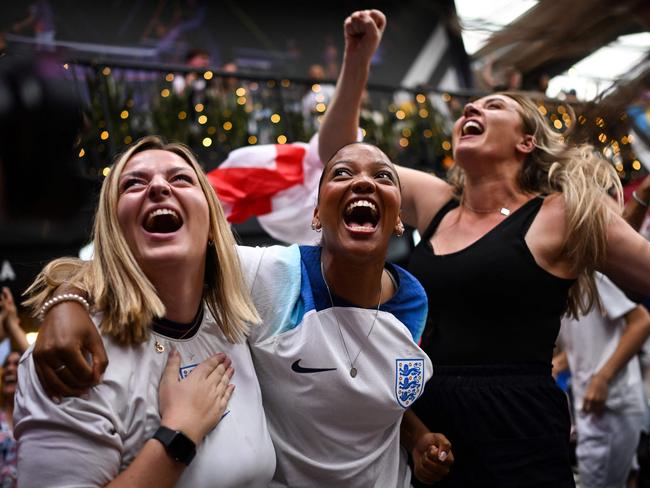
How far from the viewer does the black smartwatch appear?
163cm

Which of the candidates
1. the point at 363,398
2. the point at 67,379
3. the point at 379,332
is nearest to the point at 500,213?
the point at 379,332

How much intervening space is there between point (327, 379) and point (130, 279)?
0.57 metres

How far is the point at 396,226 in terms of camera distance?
2186 mm

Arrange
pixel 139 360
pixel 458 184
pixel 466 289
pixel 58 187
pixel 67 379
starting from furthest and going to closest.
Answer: pixel 458 184 → pixel 466 289 → pixel 139 360 → pixel 67 379 → pixel 58 187

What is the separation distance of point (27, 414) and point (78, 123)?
1104mm

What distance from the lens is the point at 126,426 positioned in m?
1.66

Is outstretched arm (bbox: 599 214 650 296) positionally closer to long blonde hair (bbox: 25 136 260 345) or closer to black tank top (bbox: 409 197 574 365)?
black tank top (bbox: 409 197 574 365)

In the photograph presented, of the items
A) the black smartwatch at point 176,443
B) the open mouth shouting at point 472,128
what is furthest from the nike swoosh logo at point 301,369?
the open mouth shouting at point 472,128

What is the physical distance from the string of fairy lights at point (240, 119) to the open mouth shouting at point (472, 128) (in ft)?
9.27

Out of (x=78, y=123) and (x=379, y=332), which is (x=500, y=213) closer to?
(x=379, y=332)

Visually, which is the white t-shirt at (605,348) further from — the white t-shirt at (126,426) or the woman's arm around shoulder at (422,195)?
the white t-shirt at (126,426)

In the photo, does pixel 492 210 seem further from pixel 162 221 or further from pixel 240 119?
pixel 240 119

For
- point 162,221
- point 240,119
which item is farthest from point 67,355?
point 240,119

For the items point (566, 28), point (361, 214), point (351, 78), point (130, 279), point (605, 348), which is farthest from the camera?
point (605, 348)
